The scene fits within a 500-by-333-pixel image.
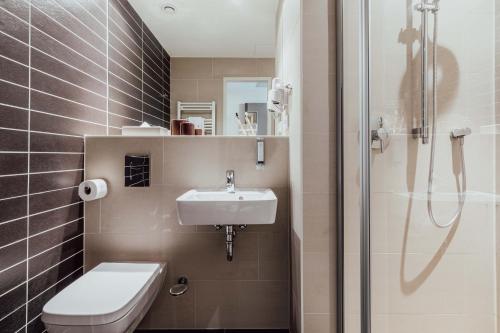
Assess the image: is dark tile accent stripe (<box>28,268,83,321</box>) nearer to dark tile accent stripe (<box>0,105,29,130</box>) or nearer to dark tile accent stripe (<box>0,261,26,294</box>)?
dark tile accent stripe (<box>0,261,26,294</box>)

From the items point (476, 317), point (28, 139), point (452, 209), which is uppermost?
point (28, 139)

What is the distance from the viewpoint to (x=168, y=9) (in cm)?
197

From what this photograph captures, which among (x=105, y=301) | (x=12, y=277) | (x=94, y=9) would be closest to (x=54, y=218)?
(x=12, y=277)

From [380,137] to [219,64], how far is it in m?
1.80

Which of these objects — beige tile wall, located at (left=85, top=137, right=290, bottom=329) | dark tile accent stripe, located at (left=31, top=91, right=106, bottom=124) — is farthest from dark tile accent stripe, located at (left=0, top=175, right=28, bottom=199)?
beige tile wall, located at (left=85, top=137, right=290, bottom=329)

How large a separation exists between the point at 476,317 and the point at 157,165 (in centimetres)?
151

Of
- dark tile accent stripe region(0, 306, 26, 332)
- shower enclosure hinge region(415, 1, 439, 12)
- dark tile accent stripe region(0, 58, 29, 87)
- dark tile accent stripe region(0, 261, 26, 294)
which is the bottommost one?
dark tile accent stripe region(0, 306, 26, 332)

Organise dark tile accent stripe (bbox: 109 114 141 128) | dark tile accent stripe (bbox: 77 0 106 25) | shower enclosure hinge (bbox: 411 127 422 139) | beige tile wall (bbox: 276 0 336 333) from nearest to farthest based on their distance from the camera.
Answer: shower enclosure hinge (bbox: 411 127 422 139)
beige tile wall (bbox: 276 0 336 333)
dark tile accent stripe (bbox: 77 0 106 25)
dark tile accent stripe (bbox: 109 114 141 128)

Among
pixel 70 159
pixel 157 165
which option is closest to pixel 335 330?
pixel 157 165

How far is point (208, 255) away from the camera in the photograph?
5.13ft

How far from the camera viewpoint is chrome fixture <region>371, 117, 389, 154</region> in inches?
35.2

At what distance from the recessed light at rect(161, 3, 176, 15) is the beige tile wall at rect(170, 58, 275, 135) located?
429 millimetres

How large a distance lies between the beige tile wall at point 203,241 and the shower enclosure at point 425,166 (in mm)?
617

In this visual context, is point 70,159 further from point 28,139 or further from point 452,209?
point 452,209
